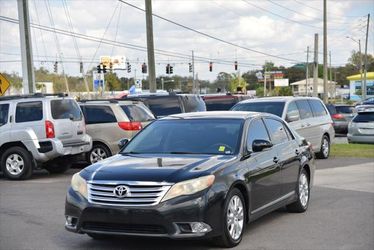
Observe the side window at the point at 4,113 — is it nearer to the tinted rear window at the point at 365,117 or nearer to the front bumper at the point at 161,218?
the front bumper at the point at 161,218

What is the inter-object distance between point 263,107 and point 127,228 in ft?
32.2

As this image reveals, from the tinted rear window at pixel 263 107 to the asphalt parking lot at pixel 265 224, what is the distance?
3312mm

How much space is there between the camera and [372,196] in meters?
10.4

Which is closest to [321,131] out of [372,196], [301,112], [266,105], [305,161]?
[301,112]

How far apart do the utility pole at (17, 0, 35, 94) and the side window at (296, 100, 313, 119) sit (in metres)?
11.6

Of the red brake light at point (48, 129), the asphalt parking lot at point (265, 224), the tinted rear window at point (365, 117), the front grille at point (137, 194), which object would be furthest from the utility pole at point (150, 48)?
the front grille at point (137, 194)

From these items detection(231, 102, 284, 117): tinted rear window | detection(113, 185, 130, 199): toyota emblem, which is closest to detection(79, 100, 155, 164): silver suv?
detection(231, 102, 284, 117): tinted rear window

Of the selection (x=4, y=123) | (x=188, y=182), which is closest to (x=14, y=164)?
(x=4, y=123)

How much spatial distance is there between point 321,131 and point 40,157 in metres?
8.22

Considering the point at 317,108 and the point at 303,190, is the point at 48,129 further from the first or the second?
the point at 317,108

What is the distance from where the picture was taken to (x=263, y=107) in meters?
15.6

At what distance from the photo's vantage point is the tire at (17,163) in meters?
13.3

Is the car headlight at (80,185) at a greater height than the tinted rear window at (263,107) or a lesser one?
lesser

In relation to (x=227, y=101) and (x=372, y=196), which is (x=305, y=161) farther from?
(x=227, y=101)
